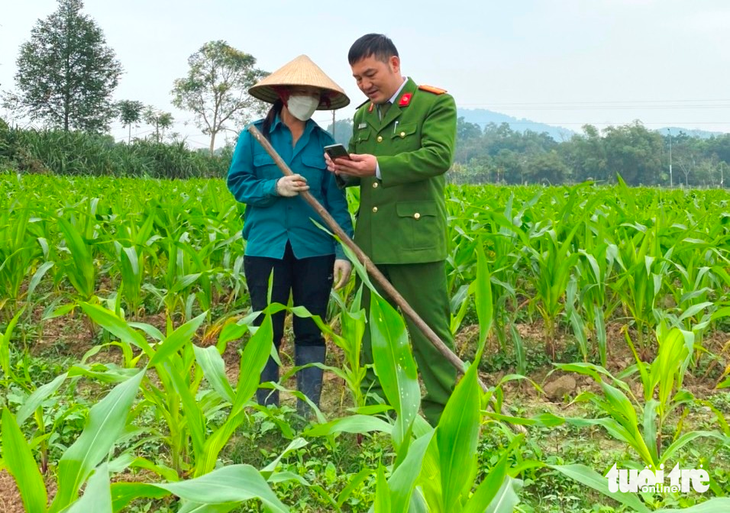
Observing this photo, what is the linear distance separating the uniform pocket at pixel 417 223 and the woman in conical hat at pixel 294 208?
268 millimetres

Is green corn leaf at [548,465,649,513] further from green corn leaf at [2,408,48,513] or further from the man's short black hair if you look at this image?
the man's short black hair

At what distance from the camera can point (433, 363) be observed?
90.3 inches

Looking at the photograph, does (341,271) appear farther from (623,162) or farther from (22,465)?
(623,162)

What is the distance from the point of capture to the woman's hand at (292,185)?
2082mm

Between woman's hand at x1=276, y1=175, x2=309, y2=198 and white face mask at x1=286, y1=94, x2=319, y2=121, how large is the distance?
11.3 inches

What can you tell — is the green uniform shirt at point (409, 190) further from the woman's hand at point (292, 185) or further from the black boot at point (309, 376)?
the black boot at point (309, 376)

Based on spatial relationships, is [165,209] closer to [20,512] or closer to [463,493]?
[20,512]

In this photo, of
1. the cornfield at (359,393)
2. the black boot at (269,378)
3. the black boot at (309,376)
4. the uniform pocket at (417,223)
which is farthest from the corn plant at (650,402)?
the black boot at (269,378)

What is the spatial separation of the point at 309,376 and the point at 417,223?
2.45ft

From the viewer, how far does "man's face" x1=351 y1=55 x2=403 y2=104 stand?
6.81 ft

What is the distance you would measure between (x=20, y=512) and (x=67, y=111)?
39663 millimetres

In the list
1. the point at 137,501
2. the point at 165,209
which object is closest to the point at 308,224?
the point at 137,501

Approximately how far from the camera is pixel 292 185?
82.0 inches

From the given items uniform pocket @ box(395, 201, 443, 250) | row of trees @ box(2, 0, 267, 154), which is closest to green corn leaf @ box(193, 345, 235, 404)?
uniform pocket @ box(395, 201, 443, 250)
